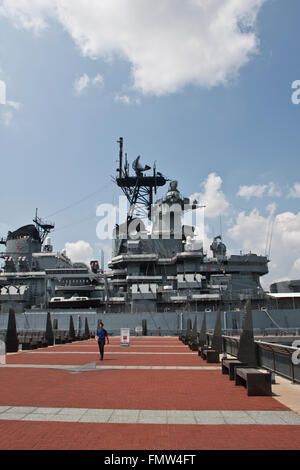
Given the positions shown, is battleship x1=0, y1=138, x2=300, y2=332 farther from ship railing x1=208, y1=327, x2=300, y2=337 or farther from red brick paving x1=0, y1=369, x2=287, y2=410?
red brick paving x1=0, y1=369, x2=287, y2=410

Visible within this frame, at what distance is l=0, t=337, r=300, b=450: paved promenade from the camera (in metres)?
4.43

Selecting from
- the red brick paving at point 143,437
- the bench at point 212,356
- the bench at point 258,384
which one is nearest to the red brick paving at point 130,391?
the bench at point 258,384

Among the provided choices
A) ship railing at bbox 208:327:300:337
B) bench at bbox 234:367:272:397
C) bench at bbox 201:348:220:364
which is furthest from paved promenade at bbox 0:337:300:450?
ship railing at bbox 208:327:300:337

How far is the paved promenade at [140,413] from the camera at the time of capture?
4426 millimetres

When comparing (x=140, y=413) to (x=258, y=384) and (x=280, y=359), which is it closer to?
(x=258, y=384)

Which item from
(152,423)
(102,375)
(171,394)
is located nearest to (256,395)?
(171,394)

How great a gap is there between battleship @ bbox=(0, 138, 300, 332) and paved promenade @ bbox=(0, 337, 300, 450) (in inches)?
1128

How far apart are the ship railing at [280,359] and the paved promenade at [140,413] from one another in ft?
1.78

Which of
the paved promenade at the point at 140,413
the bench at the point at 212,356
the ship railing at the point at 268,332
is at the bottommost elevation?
the ship railing at the point at 268,332

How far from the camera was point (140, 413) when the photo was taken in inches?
231

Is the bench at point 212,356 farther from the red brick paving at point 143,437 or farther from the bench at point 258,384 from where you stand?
the red brick paving at point 143,437

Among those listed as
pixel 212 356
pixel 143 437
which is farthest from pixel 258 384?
pixel 212 356

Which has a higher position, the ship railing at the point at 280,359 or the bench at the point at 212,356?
the ship railing at the point at 280,359

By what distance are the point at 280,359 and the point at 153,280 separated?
34.3 meters
